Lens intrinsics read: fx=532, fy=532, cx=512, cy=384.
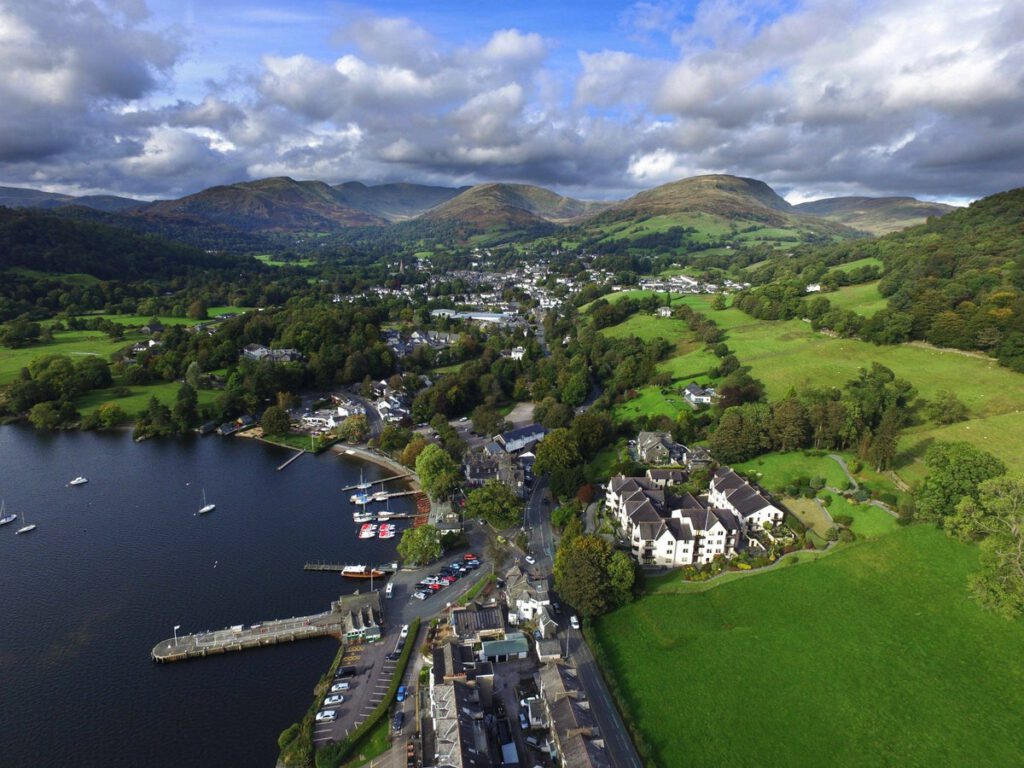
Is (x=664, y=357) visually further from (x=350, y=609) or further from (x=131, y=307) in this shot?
(x=131, y=307)

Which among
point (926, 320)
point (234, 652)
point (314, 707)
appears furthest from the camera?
point (926, 320)

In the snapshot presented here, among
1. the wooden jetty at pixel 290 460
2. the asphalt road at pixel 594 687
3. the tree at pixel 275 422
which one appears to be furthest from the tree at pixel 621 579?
the tree at pixel 275 422

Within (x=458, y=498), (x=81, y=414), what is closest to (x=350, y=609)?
(x=458, y=498)

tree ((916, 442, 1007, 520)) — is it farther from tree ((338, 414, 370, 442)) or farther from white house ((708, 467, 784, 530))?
tree ((338, 414, 370, 442))

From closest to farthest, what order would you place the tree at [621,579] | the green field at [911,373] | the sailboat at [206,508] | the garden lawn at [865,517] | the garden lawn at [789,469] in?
the tree at [621,579], the garden lawn at [865,517], the garden lawn at [789,469], the green field at [911,373], the sailboat at [206,508]

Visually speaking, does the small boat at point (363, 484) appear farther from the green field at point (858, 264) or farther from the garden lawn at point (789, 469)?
the green field at point (858, 264)

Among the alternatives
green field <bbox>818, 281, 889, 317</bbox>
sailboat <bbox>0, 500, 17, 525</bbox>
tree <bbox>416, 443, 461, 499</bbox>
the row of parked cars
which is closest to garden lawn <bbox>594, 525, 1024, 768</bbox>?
the row of parked cars

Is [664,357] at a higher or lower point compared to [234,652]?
higher

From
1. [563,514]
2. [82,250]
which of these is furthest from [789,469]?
[82,250]
